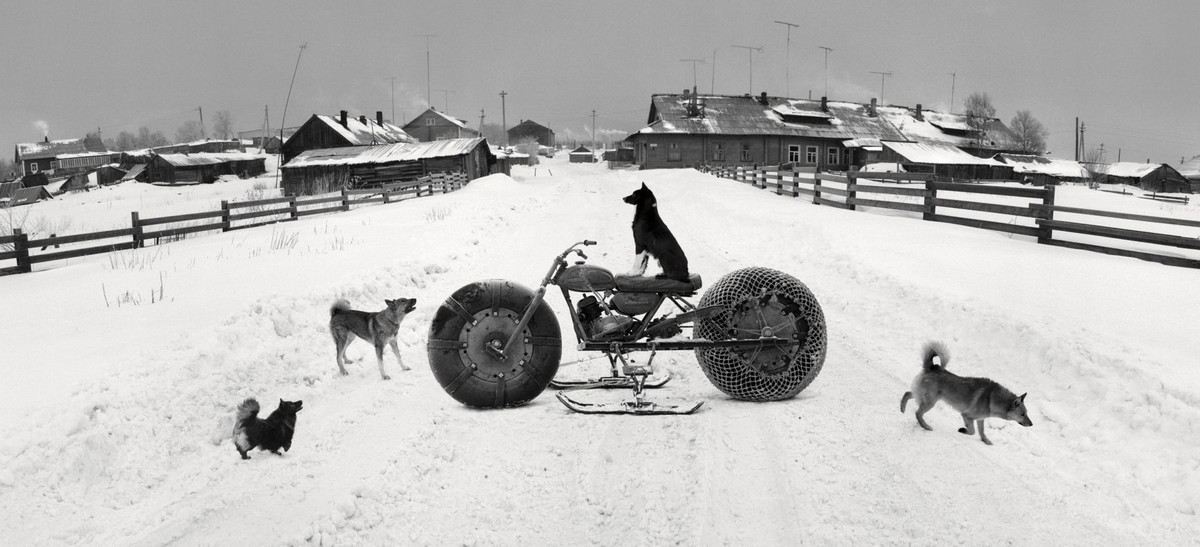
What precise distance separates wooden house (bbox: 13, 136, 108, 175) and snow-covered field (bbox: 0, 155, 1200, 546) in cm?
10953

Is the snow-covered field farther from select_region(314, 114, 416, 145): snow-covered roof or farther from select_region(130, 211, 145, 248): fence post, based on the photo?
select_region(314, 114, 416, 145): snow-covered roof

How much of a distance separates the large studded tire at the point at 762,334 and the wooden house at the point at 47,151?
370 ft

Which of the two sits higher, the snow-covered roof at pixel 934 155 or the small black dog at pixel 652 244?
the snow-covered roof at pixel 934 155

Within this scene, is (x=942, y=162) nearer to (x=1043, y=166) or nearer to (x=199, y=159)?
(x=1043, y=166)

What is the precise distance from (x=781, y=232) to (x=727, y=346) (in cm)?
977

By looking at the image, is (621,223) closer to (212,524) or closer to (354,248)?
(354,248)

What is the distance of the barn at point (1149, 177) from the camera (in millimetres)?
68750

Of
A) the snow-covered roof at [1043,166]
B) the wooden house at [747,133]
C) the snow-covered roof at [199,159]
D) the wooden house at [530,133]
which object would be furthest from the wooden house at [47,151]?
the snow-covered roof at [1043,166]

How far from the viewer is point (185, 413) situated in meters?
5.13

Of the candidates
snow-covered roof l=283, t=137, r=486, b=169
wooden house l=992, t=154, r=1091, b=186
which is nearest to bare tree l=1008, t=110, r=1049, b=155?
wooden house l=992, t=154, r=1091, b=186

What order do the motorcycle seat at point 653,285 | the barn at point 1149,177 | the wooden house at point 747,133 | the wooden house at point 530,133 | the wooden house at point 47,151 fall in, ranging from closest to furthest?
the motorcycle seat at point 653,285 → the wooden house at point 747,133 → the barn at point 1149,177 → the wooden house at point 47,151 → the wooden house at point 530,133

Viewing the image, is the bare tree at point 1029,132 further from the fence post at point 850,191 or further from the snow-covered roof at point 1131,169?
the fence post at point 850,191

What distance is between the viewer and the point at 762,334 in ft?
17.5

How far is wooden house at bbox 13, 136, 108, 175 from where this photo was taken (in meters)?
95.9
